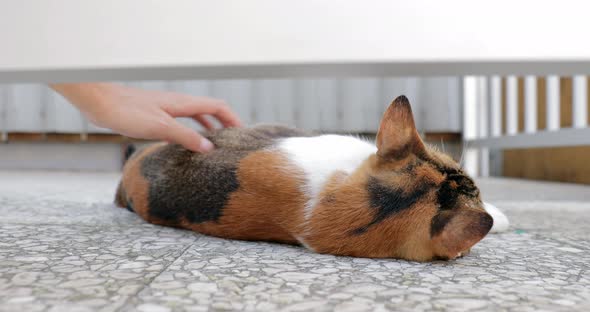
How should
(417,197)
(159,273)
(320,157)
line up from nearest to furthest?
1. (159,273)
2. (417,197)
3. (320,157)

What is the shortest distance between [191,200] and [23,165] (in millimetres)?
3335

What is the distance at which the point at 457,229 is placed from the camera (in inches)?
28.3

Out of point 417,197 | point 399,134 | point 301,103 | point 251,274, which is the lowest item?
point 251,274

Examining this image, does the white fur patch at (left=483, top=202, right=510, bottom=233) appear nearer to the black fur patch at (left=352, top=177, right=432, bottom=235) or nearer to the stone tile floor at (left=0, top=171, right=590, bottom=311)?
the stone tile floor at (left=0, top=171, right=590, bottom=311)

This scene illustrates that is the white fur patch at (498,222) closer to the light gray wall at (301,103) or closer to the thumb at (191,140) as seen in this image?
the thumb at (191,140)

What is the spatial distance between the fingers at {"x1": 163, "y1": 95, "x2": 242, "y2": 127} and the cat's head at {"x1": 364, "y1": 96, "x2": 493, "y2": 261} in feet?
2.11

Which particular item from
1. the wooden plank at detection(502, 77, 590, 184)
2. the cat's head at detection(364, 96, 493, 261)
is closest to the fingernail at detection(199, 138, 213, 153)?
the cat's head at detection(364, 96, 493, 261)

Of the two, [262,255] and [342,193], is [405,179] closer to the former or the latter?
[342,193]

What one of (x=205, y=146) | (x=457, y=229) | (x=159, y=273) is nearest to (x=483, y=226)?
(x=457, y=229)

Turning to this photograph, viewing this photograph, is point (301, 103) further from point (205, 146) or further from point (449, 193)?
point (449, 193)

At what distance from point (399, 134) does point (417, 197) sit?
0.37 feet

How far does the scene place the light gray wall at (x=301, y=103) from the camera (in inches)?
137

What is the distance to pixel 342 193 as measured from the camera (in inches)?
32.3

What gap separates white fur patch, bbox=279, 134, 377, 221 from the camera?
2.80 feet
